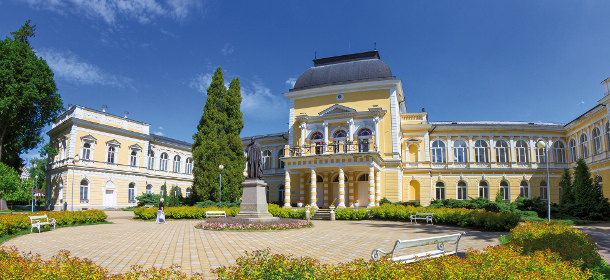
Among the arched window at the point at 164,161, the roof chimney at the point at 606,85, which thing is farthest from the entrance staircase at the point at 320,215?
the arched window at the point at 164,161

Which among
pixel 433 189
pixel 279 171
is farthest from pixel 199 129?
pixel 433 189

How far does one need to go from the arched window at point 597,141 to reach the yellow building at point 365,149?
0.13 metres

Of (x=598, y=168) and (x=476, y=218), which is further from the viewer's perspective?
(x=598, y=168)

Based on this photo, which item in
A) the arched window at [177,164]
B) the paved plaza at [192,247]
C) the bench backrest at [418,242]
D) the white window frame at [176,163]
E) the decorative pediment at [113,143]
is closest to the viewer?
the bench backrest at [418,242]

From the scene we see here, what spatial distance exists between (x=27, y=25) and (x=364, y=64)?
99.8 ft

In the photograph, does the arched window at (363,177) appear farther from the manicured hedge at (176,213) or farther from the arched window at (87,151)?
the arched window at (87,151)

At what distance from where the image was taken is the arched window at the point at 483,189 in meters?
32.2

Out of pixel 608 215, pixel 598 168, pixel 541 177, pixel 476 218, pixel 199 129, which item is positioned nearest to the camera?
pixel 476 218

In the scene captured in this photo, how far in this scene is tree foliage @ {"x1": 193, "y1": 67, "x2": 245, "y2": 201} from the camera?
92.2 ft

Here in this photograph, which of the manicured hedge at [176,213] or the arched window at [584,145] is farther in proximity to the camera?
the arched window at [584,145]

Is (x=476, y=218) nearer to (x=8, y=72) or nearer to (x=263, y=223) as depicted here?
(x=263, y=223)

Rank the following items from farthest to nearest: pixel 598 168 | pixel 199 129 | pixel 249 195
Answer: pixel 199 129, pixel 598 168, pixel 249 195

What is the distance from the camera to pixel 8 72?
1069 inches

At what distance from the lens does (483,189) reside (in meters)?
32.2
